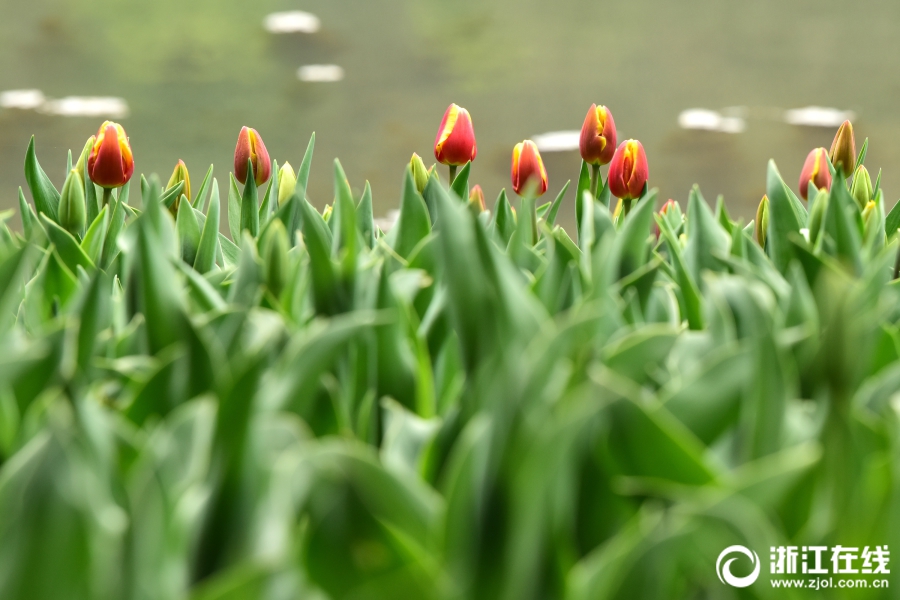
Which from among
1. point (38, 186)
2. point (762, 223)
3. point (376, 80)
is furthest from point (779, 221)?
point (376, 80)

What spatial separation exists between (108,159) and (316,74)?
506 centimetres

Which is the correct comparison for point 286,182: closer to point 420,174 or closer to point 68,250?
point 420,174

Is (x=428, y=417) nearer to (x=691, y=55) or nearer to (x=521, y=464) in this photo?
(x=521, y=464)

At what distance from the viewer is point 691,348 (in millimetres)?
479

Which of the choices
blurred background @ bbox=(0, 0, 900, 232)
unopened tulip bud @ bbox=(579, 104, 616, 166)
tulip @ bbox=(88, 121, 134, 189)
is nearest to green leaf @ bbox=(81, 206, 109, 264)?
tulip @ bbox=(88, 121, 134, 189)

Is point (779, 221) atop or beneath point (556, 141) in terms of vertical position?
atop

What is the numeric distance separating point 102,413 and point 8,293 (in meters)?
0.17

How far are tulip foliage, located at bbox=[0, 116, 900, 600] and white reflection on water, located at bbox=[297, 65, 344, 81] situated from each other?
4.77 metres

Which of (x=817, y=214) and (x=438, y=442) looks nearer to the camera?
(x=438, y=442)

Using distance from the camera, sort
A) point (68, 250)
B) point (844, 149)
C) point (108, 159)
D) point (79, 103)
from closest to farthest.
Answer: point (68, 250) → point (108, 159) → point (844, 149) → point (79, 103)

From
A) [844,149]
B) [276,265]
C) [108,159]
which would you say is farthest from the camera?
[844,149]

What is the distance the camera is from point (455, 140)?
1.07 m

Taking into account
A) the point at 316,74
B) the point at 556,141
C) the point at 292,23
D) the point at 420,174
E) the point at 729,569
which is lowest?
the point at 556,141

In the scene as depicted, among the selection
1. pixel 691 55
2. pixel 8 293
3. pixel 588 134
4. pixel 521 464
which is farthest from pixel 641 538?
pixel 691 55
